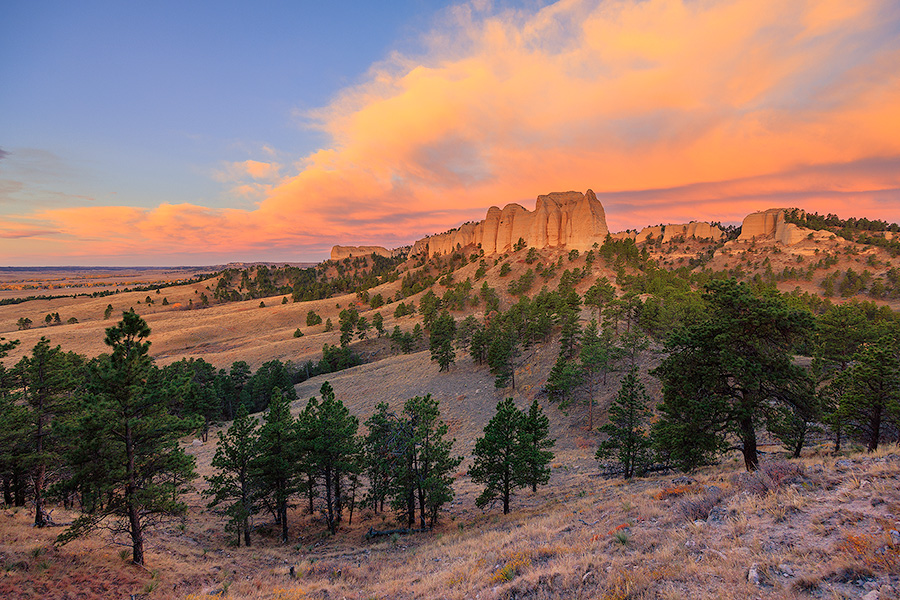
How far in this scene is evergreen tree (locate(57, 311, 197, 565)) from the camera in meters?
11.9

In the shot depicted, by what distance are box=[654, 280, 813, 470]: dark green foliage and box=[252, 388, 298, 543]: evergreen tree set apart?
20.2 meters

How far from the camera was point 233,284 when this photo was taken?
180 m

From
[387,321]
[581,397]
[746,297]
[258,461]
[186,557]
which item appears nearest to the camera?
[746,297]

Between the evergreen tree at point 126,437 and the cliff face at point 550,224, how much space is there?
114 m

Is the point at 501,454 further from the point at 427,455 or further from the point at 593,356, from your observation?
the point at 593,356

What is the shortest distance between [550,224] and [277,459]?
4553 inches

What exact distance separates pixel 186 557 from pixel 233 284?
637ft

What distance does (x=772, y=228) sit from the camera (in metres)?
149

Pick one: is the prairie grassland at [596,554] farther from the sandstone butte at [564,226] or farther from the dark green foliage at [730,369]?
the sandstone butte at [564,226]

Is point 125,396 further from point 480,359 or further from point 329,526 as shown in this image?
point 480,359

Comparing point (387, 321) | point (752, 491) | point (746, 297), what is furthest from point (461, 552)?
point (387, 321)

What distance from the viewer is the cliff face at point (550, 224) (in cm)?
11244

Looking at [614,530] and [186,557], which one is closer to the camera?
[614,530]

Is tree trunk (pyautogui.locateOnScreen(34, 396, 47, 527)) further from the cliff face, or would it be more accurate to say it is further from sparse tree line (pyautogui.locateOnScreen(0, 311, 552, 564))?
the cliff face
